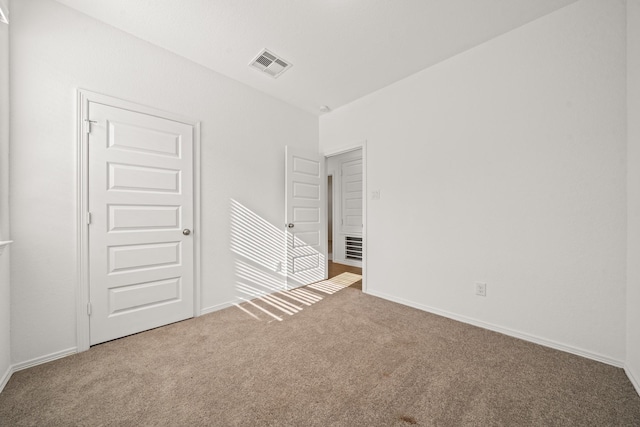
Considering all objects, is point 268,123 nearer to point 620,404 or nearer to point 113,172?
point 113,172

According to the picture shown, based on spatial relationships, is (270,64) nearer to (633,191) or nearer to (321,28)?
(321,28)

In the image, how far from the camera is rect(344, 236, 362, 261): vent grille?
5.04m

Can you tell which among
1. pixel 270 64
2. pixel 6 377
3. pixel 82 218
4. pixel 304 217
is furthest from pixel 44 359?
pixel 270 64

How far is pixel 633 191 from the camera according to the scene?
1.59 m

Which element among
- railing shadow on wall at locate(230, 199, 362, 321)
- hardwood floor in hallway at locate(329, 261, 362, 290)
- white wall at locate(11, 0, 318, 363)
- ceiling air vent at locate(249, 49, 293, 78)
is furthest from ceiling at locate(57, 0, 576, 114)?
hardwood floor in hallway at locate(329, 261, 362, 290)

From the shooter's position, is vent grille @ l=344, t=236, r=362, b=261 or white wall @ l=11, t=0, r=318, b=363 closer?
white wall @ l=11, t=0, r=318, b=363

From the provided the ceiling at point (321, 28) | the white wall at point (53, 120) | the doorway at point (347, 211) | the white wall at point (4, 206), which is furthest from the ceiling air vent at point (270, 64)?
the doorway at point (347, 211)

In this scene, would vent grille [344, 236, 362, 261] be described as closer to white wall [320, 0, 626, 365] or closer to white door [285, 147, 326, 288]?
white door [285, 147, 326, 288]

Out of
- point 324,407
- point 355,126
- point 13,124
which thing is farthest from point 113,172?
point 355,126

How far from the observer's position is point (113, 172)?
2.07 metres

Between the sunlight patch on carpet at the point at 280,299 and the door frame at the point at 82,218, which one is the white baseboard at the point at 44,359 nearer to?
the door frame at the point at 82,218

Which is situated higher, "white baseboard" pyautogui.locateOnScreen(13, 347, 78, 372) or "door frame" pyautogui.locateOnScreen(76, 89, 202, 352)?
"door frame" pyautogui.locateOnScreen(76, 89, 202, 352)

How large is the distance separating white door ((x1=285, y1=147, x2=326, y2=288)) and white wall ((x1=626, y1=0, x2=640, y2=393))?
3.04 metres

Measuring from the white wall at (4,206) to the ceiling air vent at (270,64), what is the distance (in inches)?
71.2
